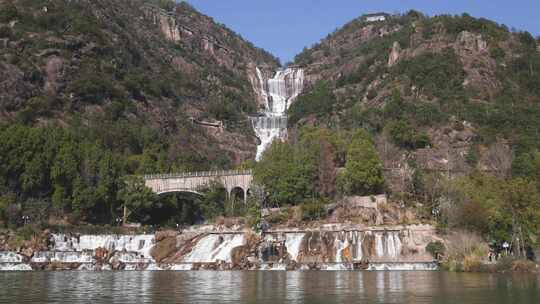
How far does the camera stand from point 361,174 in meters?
88.2

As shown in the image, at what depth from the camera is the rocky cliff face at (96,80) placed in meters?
131

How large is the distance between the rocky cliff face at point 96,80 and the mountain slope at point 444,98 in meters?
23.4

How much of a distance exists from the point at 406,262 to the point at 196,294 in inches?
1286

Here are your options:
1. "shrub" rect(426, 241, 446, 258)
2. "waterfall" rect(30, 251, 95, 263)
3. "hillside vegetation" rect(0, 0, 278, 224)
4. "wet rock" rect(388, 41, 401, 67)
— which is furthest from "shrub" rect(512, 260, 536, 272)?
"wet rock" rect(388, 41, 401, 67)

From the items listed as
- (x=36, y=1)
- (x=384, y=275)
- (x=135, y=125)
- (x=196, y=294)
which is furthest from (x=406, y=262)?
(x=36, y=1)

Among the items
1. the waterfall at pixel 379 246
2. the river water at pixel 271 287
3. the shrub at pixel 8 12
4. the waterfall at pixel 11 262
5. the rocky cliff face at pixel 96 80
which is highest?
the shrub at pixel 8 12

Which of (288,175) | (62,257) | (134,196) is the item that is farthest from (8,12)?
(62,257)

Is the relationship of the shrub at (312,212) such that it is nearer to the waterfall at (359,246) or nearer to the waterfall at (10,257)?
the waterfall at (359,246)

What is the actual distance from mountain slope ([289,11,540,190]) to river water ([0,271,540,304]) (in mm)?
41671

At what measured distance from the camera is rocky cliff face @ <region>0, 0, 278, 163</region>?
13100 cm

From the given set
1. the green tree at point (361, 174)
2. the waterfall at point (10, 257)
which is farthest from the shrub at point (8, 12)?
the green tree at point (361, 174)

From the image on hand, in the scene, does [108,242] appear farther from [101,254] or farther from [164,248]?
[164,248]

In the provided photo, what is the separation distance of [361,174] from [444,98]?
57428 millimetres

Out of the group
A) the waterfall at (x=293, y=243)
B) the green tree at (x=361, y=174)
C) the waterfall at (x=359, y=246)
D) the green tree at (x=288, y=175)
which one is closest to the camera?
the waterfall at (x=359, y=246)
